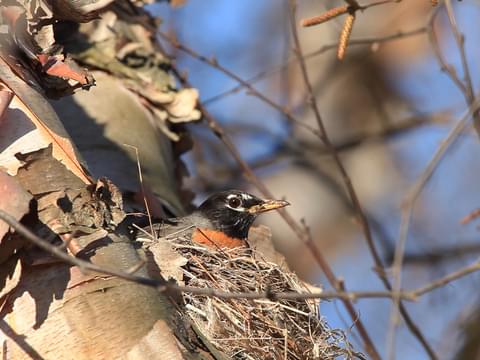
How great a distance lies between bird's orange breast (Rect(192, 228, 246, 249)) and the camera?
449 cm

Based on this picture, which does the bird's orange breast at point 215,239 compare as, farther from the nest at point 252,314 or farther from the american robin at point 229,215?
the nest at point 252,314

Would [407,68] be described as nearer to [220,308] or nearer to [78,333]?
[220,308]

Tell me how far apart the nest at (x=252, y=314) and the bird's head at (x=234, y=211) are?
835 millimetres

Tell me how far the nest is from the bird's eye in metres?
0.95

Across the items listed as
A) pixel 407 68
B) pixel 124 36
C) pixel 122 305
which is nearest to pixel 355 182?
pixel 407 68

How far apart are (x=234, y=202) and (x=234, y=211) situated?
0.09 metres

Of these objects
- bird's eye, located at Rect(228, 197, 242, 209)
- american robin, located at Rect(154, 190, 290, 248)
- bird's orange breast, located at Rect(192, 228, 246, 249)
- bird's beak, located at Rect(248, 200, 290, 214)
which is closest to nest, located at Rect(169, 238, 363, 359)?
bird's orange breast, located at Rect(192, 228, 246, 249)

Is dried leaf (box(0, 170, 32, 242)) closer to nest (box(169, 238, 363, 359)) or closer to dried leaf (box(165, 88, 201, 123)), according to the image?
nest (box(169, 238, 363, 359))

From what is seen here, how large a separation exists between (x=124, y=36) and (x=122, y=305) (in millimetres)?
2704

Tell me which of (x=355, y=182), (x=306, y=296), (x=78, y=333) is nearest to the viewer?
(x=306, y=296)

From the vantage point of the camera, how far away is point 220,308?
3504 millimetres

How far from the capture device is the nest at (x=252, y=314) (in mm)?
3432

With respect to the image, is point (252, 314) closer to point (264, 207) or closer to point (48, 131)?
point (48, 131)

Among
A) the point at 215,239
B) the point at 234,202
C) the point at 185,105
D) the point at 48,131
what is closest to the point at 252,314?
the point at 48,131
